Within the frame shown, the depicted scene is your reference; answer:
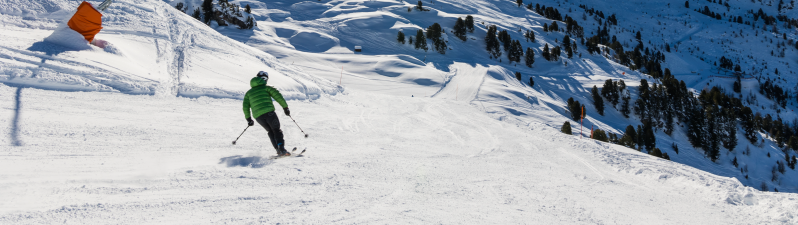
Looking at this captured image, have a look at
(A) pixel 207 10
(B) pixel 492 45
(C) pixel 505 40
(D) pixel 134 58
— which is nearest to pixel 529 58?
(B) pixel 492 45

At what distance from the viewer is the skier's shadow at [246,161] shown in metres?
5.05

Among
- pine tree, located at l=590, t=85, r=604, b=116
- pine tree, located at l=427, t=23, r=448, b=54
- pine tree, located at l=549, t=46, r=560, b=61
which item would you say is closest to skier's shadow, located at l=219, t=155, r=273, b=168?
pine tree, located at l=427, t=23, r=448, b=54

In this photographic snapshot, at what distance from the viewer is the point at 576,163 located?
304 inches

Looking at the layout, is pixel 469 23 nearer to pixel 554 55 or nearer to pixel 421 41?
pixel 554 55

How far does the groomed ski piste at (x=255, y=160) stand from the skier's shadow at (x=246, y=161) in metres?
0.04

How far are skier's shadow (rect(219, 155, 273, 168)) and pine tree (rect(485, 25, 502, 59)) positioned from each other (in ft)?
163

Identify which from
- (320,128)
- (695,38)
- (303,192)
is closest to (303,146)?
(320,128)

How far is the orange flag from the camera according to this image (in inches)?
424

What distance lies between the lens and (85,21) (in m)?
11.1

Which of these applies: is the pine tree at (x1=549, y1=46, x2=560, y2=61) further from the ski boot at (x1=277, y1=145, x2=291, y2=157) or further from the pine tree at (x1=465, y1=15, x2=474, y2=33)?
the ski boot at (x1=277, y1=145, x2=291, y2=157)

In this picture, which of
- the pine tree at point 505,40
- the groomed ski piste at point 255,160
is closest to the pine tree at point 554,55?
the pine tree at point 505,40

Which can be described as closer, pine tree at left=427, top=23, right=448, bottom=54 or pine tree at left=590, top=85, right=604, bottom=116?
pine tree at left=590, top=85, right=604, bottom=116

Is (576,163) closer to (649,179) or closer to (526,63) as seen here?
(649,179)

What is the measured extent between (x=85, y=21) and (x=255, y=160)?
9912 millimetres
